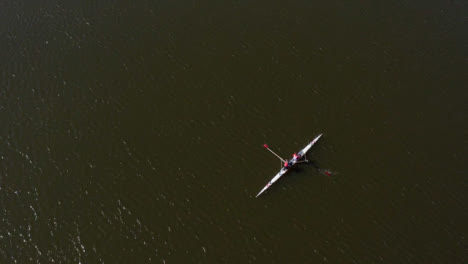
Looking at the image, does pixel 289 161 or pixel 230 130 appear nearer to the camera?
pixel 289 161

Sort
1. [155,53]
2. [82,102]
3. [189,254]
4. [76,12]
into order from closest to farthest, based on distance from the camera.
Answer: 1. [189,254]
2. [82,102]
3. [155,53]
4. [76,12]

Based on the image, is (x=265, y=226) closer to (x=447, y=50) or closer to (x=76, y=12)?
(x=447, y=50)

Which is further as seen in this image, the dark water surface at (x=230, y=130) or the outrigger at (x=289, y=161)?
the outrigger at (x=289, y=161)

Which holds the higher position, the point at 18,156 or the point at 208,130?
the point at 208,130

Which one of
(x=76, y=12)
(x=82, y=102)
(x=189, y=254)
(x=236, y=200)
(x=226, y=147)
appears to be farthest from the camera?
(x=76, y=12)

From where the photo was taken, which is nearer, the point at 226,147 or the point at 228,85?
the point at 226,147

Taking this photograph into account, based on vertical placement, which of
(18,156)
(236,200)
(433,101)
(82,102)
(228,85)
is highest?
(433,101)

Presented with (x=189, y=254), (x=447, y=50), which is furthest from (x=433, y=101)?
(x=189, y=254)

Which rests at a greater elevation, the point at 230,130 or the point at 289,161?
A: the point at 289,161
